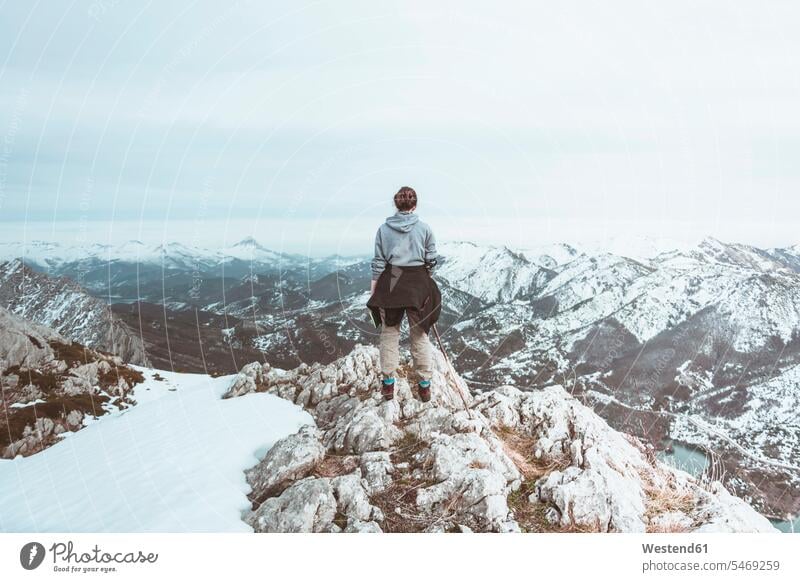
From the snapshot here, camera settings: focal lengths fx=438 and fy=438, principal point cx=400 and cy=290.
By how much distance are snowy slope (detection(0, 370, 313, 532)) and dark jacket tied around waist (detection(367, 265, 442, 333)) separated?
306cm

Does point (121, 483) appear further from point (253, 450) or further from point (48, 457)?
point (48, 457)

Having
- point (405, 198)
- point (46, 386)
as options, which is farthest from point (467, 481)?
point (46, 386)

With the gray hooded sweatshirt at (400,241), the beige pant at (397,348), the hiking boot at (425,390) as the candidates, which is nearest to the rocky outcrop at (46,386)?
the beige pant at (397,348)

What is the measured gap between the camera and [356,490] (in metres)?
5.67

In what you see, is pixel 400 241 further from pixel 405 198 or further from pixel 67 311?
pixel 67 311

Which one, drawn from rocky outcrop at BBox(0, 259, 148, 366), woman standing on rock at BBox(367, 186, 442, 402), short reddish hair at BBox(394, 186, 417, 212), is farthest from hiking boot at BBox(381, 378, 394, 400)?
rocky outcrop at BBox(0, 259, 148, 366)

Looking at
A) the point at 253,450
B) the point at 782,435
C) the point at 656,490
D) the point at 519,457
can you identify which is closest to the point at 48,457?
the point at 253,450

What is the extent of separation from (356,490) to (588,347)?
189606mm

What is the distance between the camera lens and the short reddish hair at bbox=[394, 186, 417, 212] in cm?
718

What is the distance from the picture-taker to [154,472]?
6.96 m

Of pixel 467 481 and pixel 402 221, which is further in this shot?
pixel 402 221
